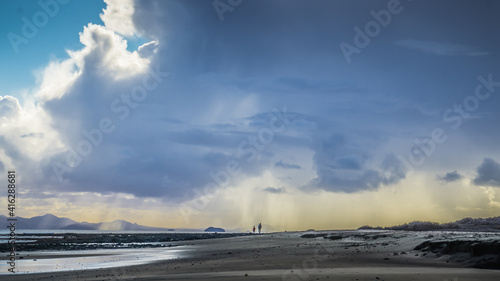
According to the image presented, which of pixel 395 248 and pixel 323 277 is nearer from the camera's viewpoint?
pixel 323 277

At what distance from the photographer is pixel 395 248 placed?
2527 cm

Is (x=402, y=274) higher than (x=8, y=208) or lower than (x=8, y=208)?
lower

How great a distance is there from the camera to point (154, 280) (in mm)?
16891

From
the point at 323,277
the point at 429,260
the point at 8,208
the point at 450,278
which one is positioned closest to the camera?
the point at 450,278

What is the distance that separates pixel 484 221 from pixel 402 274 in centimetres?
4884

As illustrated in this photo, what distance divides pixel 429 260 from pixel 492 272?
198 inches

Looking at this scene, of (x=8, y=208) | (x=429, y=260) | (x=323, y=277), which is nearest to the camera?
(x=323, y=277)

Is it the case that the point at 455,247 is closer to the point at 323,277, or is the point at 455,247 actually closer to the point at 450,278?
the point at 450,278

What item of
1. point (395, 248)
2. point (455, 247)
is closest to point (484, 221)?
point (395, 248)

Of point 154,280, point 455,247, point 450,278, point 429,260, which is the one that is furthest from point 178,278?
point 455,247

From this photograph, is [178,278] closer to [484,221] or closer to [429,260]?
[429,260]

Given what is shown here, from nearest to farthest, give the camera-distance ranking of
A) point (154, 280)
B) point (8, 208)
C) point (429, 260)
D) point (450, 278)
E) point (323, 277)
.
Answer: point (450, 278)
point (323, 277)
point (154, 280)
point (429, 260)
point (8, 208)

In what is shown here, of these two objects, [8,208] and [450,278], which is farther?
[8,208]

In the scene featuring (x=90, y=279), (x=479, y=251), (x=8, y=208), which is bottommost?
(x=90, y=279)
